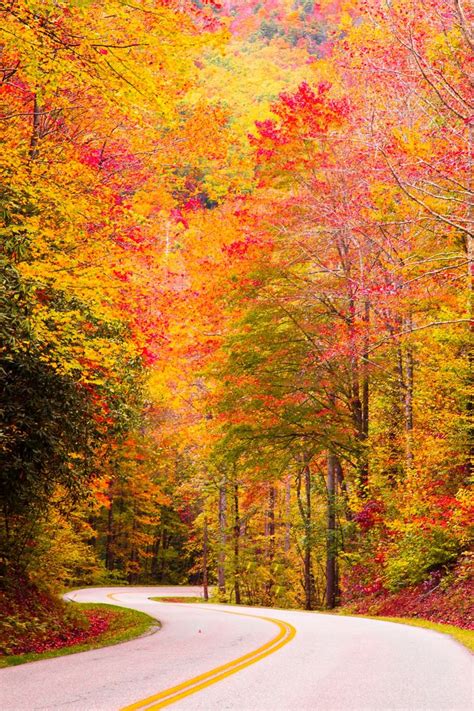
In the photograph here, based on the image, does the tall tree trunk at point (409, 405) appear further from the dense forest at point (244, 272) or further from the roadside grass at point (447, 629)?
the roadside grass at point (447, 629)

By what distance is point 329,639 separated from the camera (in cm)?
1126

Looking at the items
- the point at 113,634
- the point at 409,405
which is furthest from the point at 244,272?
the point at 113,634

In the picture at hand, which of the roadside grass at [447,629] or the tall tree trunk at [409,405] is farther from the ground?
the tall tree trunk at [409,405]

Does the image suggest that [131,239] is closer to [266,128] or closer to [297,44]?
[266,128]

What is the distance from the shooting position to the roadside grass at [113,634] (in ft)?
31.7

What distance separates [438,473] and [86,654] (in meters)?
10.7

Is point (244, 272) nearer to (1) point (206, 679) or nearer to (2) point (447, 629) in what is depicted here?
(2) point (447, 629)

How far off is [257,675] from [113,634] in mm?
6307

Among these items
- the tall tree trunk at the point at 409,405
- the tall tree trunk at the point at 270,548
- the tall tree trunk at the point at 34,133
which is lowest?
the tall tree trunk at the point at 270,548

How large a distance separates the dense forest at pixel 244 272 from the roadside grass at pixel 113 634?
1.83 m

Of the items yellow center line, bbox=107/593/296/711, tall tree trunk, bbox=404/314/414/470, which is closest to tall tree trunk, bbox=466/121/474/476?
tall tree trunk, bbox=404/314/414/470

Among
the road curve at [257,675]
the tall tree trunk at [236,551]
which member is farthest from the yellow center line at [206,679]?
the tall tree trunk at [236,551]

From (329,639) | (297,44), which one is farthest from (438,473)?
(297,44)

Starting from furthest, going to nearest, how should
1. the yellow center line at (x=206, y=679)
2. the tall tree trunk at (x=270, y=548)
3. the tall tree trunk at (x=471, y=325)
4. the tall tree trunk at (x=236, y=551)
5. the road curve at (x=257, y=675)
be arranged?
the tall tree trunk at (x=270, y=548)
the tall tree trunk at (x=236, y=551)
the tall tree trunk at (x=471, y=325)
the road curve at (x=257, y=675)
the yellow center line at (x=206, y=679)
